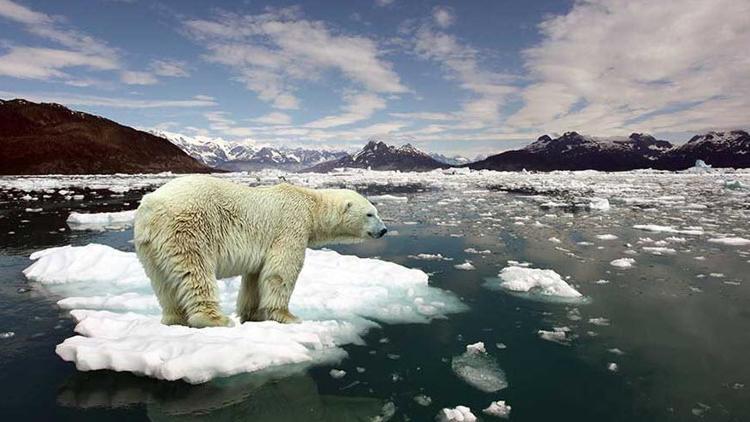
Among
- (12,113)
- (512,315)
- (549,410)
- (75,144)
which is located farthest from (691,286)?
(12,113)

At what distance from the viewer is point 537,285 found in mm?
8383

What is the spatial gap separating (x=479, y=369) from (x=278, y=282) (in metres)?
2.49

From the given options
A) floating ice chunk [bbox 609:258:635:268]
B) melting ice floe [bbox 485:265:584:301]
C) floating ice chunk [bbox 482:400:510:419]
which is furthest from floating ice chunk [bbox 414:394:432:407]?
floating ice chunk [bbox 609:258:635:268]

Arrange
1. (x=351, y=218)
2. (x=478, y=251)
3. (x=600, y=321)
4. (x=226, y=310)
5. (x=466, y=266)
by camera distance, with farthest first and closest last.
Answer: (x=478, y=251), (x=466, y=266), (x=226, y=310), (x=600, y=321), (x=351, y=218)

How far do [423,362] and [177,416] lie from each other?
2552mm

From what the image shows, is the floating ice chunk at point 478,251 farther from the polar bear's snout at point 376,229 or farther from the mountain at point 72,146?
the mountain at point 72,146

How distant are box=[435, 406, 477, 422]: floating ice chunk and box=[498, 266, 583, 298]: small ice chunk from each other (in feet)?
14.7

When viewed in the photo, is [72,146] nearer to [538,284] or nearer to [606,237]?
[606,237]

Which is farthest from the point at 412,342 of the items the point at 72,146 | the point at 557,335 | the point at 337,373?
the point at 72,146

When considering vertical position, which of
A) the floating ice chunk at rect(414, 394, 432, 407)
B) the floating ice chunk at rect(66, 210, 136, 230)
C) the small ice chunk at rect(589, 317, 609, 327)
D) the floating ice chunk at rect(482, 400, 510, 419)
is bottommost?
the floating ice chunk at rect(66, 210, 136, 230)

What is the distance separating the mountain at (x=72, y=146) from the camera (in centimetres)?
10956

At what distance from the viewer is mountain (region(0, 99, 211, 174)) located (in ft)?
359

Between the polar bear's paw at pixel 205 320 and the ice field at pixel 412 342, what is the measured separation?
19cm

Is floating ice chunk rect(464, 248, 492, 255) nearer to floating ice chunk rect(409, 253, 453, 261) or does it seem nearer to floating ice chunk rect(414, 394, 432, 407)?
floating ice chunk rect(409, 253, 453, 261)
